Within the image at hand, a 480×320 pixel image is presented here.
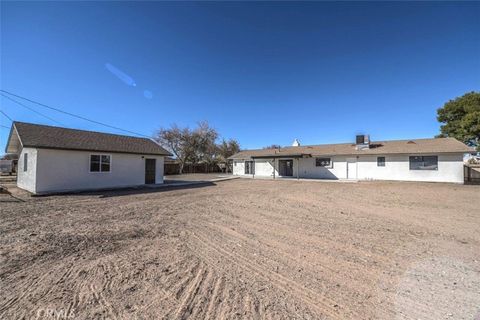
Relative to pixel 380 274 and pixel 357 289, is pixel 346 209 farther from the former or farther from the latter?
pixel 357 289

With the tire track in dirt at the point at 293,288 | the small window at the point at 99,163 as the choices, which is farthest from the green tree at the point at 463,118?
the small window at the point at 99,163

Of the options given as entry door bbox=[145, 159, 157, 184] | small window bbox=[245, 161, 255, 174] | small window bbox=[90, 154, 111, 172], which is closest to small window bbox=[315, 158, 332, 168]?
small window bbox=[245, 161, 255, 174]

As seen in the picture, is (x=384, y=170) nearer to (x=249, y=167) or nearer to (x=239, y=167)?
(x=249, y=167)

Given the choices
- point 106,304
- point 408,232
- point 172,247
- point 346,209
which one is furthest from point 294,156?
point 106,304

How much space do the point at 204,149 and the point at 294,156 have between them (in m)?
20.1

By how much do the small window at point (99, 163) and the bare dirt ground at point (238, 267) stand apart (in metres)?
6.93

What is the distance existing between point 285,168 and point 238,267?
24601 millimetres

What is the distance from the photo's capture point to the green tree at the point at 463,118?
2594 cm

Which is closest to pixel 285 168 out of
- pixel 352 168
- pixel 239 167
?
pixel 239 167

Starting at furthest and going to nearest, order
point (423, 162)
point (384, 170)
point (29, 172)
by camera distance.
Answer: point (384, 170)
point (423, 162)
point (29, 172)

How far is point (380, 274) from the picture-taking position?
3.32m

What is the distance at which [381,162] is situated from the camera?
20516 millimetres

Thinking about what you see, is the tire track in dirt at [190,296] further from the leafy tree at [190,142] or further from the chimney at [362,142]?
the leafy tree at [190,142]

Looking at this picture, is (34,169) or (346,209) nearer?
(346,209)
